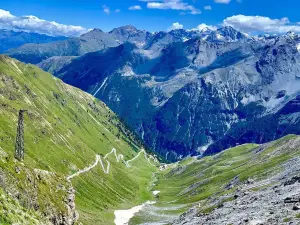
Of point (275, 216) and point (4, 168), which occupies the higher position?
point (4, 168)

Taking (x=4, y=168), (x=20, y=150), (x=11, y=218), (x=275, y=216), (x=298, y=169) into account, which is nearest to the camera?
(x=11, y=218)

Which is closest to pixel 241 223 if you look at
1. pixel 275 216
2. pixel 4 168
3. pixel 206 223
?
pixel 275 216

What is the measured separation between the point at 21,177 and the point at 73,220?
32.6m

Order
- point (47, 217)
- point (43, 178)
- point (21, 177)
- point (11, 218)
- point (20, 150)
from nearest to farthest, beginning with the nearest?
1. point (11, 218)
2. point (21, 177)
3. point (47, 217)
4. point (43, 178)
5. point (20, 150)

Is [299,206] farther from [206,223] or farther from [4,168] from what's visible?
[4,168]

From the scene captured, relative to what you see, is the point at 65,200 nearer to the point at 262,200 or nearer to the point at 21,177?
the point at 21,177

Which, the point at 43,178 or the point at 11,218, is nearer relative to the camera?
the point at 11,218

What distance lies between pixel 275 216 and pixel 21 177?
218 ft

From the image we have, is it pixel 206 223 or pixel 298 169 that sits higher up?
pixel 298 169

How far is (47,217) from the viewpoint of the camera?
404 ft

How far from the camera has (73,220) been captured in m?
141

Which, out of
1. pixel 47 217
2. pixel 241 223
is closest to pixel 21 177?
pixel 47 217

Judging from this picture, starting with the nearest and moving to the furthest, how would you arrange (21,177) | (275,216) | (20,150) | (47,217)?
(275,216) < (21,177) < (47,217) < (20,150)

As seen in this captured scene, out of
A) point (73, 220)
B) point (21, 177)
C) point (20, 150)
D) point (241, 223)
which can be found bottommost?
point (241, 223)
